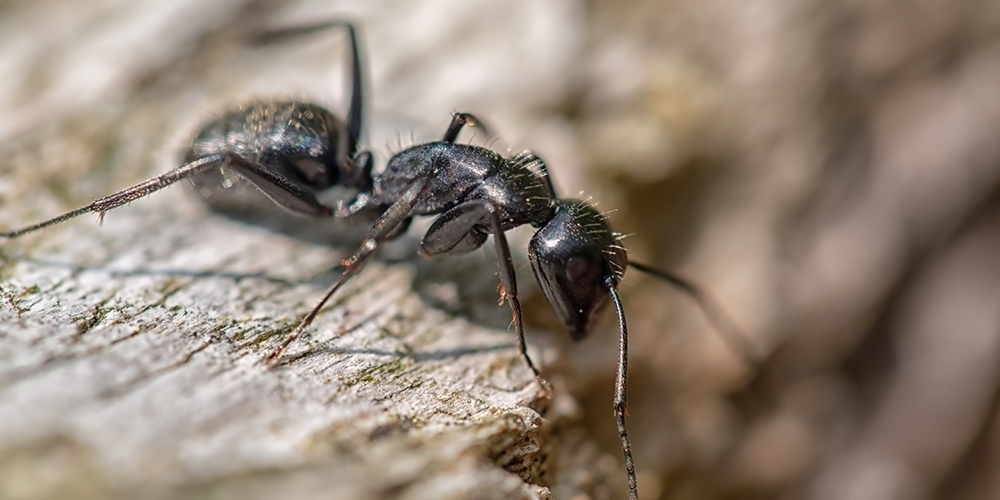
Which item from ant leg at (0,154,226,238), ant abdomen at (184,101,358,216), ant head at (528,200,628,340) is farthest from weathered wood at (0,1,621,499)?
ant head at (528,200,628,340)

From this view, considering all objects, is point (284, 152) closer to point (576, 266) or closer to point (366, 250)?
point (366, 250)

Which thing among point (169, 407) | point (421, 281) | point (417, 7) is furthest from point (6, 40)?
point (169, 407)

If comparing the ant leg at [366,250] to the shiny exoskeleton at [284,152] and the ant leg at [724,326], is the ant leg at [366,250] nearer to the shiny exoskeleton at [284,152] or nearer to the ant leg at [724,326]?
the shiny exoskeleton at [284,152]

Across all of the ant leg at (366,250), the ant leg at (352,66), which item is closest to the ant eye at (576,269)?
the ant leg at (366,250)

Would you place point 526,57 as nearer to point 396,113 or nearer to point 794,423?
point 396,113

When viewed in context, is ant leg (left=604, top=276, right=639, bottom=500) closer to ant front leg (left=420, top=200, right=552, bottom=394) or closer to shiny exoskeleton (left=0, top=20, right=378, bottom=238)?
ant front leg (left=420, top=200, right=552, bottom=394)
